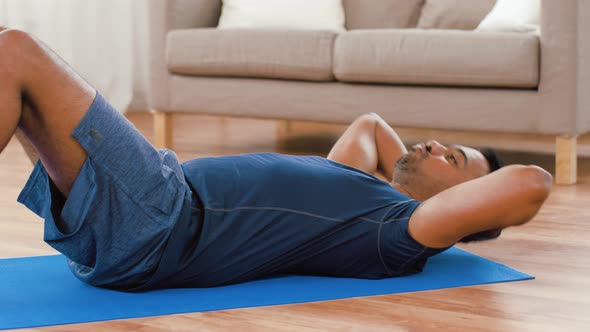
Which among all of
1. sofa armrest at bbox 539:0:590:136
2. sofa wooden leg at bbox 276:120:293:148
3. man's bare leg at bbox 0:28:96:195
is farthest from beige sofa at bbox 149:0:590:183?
man's bare leg at bbox 0:28:96:195

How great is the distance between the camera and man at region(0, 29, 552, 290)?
1685 mm

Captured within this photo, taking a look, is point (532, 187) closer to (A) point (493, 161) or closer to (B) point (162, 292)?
(A) point (493, 161)

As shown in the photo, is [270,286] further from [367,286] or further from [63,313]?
[63,313]

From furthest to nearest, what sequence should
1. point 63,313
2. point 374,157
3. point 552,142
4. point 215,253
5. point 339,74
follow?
point 552,142 < point 339,74 < point 374,157 < point 215,253 < point 63,313

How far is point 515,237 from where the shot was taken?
2.46 metres

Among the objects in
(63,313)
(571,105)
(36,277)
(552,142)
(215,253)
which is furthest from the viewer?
(552,142)

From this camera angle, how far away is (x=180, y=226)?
71.2 inches

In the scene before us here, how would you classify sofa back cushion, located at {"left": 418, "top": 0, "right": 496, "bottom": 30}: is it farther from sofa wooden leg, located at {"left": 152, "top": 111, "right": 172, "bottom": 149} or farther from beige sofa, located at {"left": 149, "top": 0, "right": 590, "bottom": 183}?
sofa wooden leg, located at {"left": 152, "top": 111, "right": 172, "bottom": 149}

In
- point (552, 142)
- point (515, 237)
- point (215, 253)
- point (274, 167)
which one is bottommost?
point (552, 142)

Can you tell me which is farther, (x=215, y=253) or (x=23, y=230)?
(x=23, y=230)

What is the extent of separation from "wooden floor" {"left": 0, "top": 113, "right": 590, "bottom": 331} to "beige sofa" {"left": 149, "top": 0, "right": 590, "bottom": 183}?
20.7 inches

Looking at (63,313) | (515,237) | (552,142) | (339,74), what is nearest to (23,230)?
(63,313)

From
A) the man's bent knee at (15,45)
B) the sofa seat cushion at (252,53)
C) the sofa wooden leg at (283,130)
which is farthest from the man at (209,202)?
the sofa wooden leg at (283,130)

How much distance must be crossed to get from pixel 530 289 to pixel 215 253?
0.66 m
